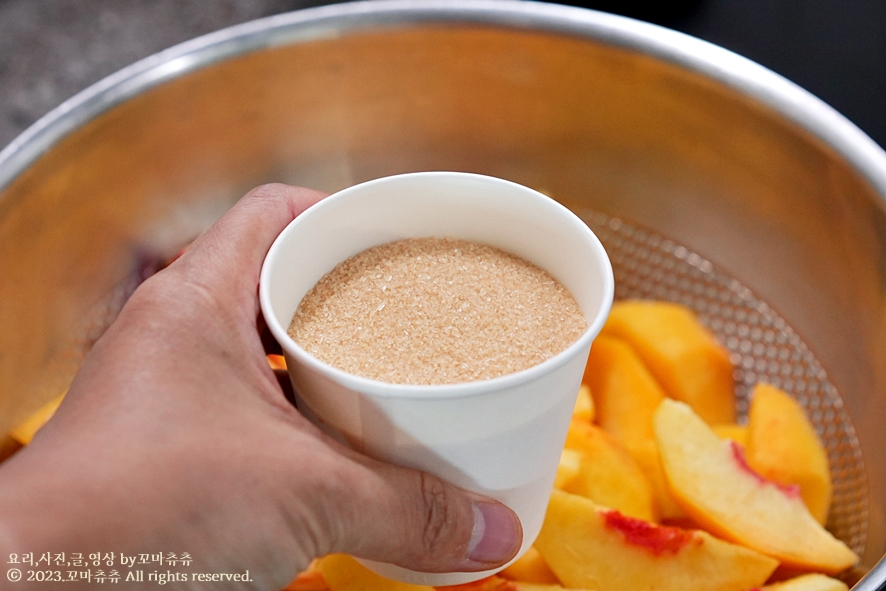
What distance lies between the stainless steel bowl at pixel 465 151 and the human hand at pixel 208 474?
37 centimetres

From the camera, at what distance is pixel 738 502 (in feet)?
2.30

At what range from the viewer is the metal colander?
0.79m

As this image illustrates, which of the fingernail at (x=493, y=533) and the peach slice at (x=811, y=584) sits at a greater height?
the fingernail at (x=493, y=533)

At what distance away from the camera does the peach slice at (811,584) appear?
64 centimetres

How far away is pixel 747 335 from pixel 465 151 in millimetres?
438

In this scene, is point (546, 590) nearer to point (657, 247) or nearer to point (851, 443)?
point (851, 443)

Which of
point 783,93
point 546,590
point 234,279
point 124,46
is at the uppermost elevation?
point 783,93

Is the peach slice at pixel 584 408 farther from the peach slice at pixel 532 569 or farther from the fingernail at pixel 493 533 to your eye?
the fingernail at pixel 493 533

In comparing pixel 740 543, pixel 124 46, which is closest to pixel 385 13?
pixel 740 543

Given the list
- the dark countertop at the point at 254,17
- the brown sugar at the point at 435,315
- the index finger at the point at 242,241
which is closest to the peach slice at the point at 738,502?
the brown sugar at the point at 435,315

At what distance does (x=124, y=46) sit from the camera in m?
1.71

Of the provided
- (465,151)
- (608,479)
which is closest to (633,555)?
(608,479)

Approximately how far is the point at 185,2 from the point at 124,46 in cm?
21

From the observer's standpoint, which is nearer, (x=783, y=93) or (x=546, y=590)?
(x=546, y=590)
